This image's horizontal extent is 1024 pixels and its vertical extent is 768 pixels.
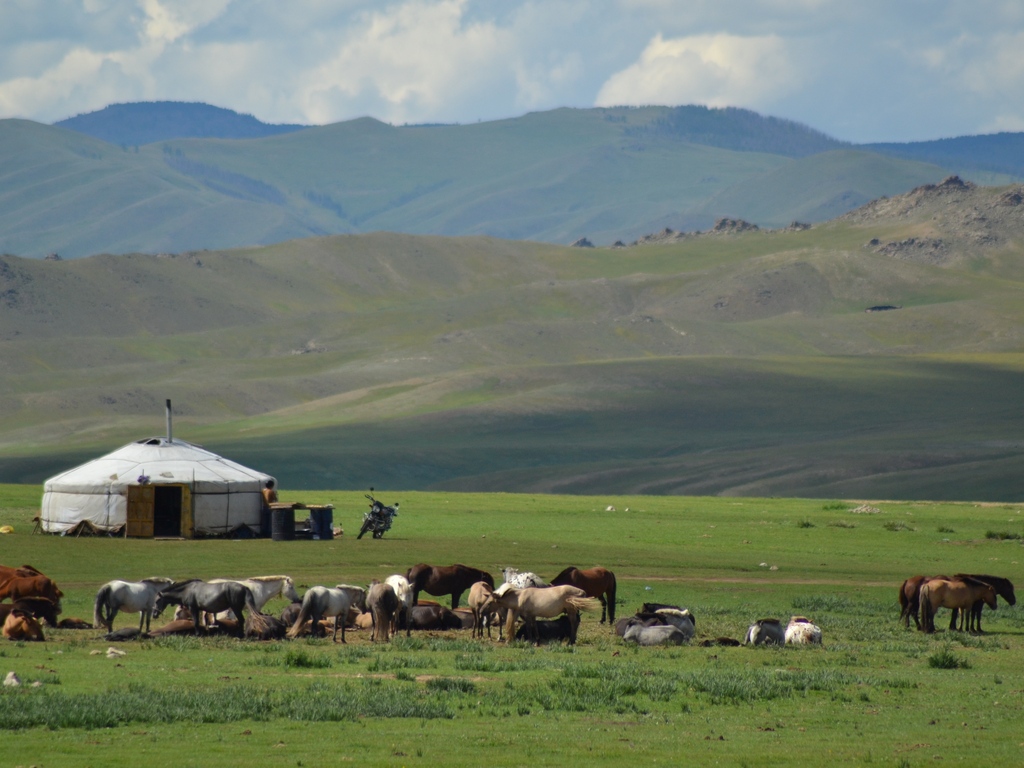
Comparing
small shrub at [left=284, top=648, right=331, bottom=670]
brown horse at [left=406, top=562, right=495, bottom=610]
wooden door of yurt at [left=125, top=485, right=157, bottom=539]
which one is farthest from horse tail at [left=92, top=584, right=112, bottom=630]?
wooden door of yurt at [left=125, top=485, right=157, bottom=539]

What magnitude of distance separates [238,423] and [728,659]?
119 meters

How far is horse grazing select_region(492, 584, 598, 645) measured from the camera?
20625mm

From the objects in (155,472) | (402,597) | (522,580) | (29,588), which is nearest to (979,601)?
(522,580)

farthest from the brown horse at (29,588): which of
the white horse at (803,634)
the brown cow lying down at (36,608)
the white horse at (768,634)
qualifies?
the white horse at (803,634)

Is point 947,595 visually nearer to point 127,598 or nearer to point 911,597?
point 911,597

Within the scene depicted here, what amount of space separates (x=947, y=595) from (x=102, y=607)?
43.8ft

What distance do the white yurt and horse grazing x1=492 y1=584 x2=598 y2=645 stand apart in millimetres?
18699

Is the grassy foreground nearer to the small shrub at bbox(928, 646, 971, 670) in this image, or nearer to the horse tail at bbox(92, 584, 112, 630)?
the small shrub at bbox(928, 646, 971, 670)

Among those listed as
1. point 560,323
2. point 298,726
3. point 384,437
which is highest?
point 560,323

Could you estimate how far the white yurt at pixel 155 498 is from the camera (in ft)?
124

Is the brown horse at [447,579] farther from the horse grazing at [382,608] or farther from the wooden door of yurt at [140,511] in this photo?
the wooden door of yurt at [140,511]

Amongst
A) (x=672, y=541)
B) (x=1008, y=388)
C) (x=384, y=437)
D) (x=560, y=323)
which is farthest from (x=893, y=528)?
(x=560, y=323)

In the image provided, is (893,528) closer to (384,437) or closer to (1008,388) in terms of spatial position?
(384,437)

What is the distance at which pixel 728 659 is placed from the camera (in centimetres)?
1970
